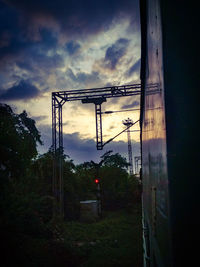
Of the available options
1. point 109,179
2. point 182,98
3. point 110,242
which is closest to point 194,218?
point 182,98

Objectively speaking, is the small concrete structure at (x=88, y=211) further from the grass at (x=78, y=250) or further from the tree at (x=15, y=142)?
the tree at (x=15, y=142)

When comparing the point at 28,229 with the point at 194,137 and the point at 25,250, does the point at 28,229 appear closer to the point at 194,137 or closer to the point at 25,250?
the point at 25,250

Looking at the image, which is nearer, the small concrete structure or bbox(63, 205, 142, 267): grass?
bbox(63, 205, 142, 267): grass

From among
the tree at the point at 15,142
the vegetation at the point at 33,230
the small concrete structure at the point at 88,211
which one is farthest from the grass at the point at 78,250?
the small concrete structure at the point at 88,211

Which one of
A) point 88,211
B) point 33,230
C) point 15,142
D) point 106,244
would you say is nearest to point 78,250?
point 106,244

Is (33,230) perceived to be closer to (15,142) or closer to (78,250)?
(78,250)

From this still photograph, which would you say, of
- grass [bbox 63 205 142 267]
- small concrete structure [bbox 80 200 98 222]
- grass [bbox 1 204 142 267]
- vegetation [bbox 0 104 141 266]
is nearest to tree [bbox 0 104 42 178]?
vegetation [bbox 0 104 141 266]

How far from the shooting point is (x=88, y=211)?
15.8m

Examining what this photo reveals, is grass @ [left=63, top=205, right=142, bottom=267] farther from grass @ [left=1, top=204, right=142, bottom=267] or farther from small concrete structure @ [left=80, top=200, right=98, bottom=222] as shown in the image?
small concrete structure @ [left=80, top=200, right=98, bottom=222]

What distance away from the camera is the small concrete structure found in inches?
612

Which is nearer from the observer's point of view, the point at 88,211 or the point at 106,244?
the point at 106,244

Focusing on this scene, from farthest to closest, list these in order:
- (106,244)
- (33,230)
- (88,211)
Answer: (88,211), (33,230), (106,244)

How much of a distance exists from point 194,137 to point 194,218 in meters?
0.28

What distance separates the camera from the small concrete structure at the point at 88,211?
51.0ft
